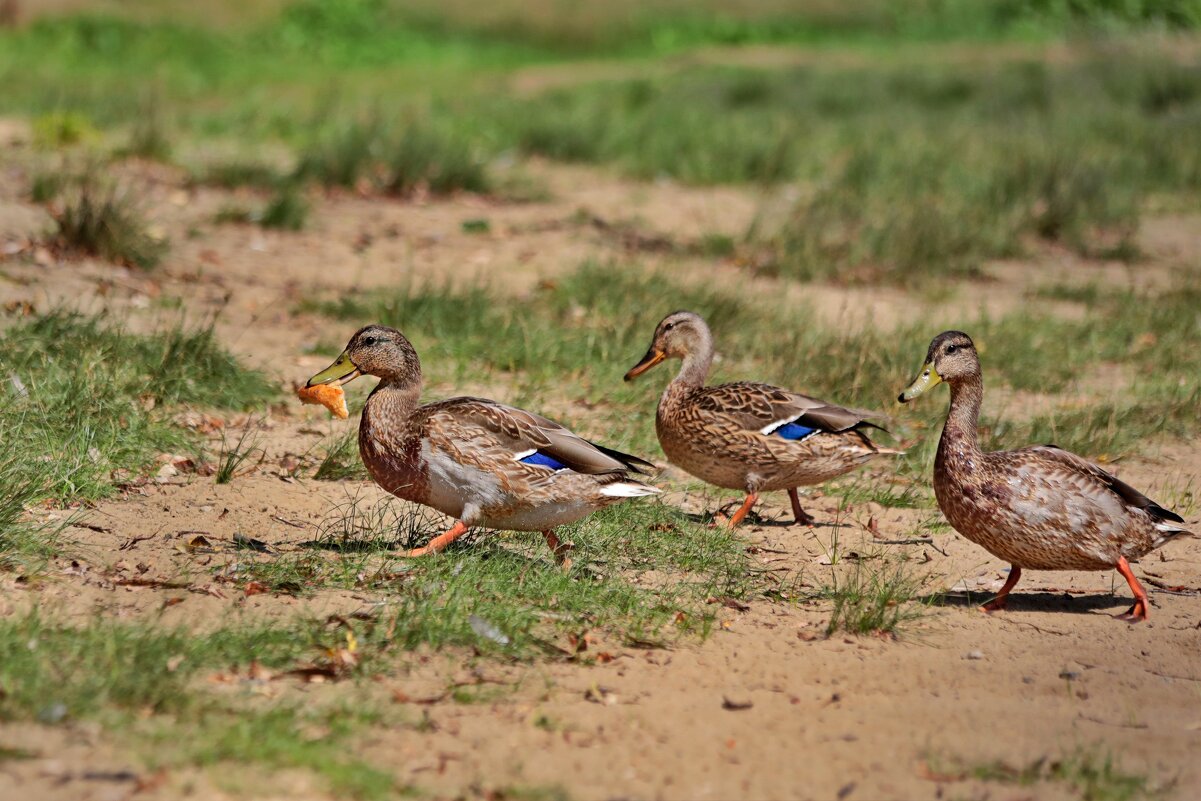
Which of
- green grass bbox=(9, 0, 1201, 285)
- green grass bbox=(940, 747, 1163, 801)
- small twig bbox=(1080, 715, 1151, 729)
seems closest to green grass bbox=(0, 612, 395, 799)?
green grass bbox=(940, 747, 1163, 801)

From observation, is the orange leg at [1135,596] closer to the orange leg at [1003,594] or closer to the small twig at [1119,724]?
the orange leg at [1003,594]

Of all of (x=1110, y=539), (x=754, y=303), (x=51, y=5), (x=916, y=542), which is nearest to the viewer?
(x=1110, y=539)

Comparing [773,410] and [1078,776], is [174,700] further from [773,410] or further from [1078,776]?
[773,410]

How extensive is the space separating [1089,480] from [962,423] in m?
0.56

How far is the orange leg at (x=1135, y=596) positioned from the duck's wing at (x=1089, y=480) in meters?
0.23

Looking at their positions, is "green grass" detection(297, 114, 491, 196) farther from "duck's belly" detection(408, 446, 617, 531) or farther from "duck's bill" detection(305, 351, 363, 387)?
"duck's belly" detection(408, 446, 617, 531)

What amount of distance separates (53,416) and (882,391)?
4462 millimetres

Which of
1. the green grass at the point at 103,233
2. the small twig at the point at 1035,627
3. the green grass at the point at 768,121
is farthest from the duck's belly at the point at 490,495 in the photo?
the green grass at the point at 768,121

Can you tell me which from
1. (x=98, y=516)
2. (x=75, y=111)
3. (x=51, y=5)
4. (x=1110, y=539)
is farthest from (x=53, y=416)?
(x=51, y=5)

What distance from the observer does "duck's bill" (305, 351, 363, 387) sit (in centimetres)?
646

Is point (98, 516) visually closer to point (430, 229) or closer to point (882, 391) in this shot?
point (882, 391)

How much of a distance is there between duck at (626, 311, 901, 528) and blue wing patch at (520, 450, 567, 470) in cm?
116

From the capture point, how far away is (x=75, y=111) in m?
13.9

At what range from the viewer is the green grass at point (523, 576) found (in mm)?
5289
